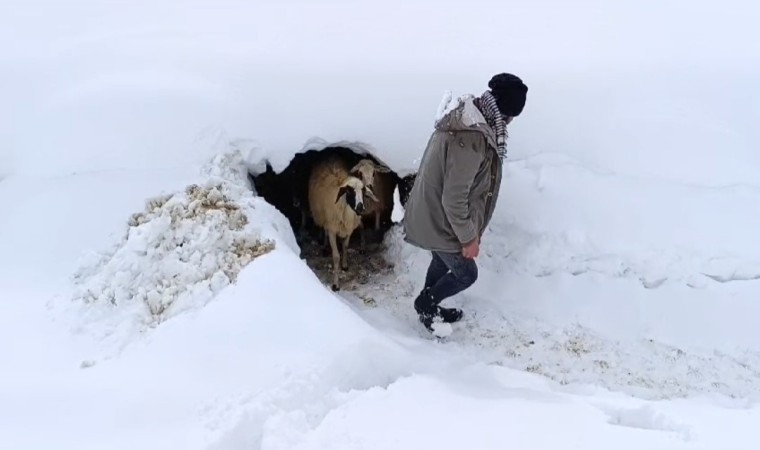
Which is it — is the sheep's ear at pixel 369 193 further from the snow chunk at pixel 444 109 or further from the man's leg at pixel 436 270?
the snow chunk at pixel 444 109

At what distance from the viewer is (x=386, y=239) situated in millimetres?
6539

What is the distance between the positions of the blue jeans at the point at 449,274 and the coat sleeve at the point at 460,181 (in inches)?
15.8

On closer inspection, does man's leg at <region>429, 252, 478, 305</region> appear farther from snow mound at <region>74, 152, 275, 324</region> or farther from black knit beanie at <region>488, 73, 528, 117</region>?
snow mound at <region>74, 152, 275, 324</region>

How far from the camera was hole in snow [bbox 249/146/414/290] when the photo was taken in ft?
20.1

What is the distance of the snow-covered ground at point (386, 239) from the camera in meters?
3.18

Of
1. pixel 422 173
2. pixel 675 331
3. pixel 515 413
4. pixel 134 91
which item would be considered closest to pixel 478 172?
pixel 422 173

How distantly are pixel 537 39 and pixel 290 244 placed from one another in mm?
3306

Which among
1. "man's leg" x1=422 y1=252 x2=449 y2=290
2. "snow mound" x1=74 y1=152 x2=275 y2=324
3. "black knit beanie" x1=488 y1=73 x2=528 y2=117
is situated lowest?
"man's leg" x1=422 y1=252 x2=449 y2=290

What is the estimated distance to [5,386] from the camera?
3.27 meters

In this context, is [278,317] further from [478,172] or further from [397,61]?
[397,61]

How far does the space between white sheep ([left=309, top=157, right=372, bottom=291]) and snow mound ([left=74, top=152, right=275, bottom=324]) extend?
1.19m

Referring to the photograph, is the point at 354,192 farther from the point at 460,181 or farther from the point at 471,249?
the point at 460,181

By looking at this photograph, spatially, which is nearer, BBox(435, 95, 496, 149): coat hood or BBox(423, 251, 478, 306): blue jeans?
BBox(435, 95, 496, 149): coat hood

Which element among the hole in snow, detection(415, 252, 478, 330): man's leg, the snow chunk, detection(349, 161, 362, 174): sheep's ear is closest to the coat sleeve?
the snow chunk
